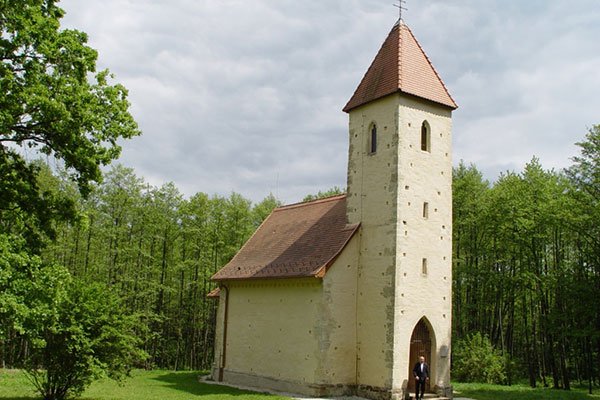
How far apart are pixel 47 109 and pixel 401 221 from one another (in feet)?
39.1

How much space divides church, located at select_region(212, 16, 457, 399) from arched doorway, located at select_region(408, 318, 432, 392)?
0.04m

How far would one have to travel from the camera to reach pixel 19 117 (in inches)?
525

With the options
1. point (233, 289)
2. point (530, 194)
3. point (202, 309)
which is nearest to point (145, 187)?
point (202, 309)

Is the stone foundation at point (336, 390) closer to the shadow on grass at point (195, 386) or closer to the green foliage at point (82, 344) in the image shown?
the shadow on grass at point (195, 386)

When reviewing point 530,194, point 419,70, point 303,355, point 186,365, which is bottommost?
point 186,365

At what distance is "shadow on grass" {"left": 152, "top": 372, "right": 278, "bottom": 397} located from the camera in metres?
20.2

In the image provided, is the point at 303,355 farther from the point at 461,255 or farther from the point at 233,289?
the point at 461,255

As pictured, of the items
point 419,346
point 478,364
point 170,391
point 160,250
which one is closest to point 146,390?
point 170,391

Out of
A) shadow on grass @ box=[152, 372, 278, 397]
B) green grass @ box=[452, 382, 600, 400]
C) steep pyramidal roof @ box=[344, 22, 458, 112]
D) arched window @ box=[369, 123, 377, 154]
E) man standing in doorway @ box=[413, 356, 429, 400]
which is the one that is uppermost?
steep pyramidal roof @ box=[344, 22, 458, 112]

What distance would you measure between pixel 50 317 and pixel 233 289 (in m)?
12.5

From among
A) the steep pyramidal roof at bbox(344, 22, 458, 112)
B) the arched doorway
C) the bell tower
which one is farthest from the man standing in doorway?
the steep pyramidal roof at bbox(344, 22, 458, 112)

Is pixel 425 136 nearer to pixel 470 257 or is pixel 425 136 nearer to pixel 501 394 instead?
pixel 501 394

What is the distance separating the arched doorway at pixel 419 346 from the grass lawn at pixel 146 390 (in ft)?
15.0

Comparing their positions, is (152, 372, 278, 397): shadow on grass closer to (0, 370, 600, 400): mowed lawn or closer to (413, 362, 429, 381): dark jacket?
(0, 370, 600, 400): mowed lawn
